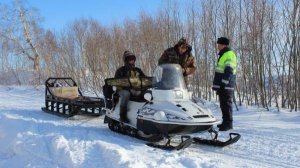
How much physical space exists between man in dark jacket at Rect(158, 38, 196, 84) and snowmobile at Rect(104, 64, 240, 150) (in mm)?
542

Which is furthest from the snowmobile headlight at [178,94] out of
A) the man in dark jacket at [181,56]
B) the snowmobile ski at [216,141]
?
the man in dark jacket at [181,56]

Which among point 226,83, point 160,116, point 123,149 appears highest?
point 226,83

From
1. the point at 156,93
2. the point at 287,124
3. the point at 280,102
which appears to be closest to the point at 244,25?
the point at 280,102

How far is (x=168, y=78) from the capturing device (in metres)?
6.20

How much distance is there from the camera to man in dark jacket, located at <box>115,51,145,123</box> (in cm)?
670

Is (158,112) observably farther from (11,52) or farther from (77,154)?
(11,52)

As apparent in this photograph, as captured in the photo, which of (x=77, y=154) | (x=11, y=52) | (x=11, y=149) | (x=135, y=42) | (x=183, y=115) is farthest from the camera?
(x=11, y=52)

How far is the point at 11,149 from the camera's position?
5.93m

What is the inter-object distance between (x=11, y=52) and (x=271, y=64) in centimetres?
2178

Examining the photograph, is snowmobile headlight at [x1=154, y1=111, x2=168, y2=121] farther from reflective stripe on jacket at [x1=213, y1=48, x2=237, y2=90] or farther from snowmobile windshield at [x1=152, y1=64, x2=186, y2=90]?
reflective stripe on jacket at [x1=213, y1=48, x2=237, y2=90]

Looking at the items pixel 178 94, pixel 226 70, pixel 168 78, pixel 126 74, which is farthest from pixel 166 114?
pixel 126 74

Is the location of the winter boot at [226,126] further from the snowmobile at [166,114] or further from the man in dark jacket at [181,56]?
the man in dark jacket at [181,56]

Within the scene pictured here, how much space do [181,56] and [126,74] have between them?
106cm

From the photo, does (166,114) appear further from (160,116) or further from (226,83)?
(226,83)
